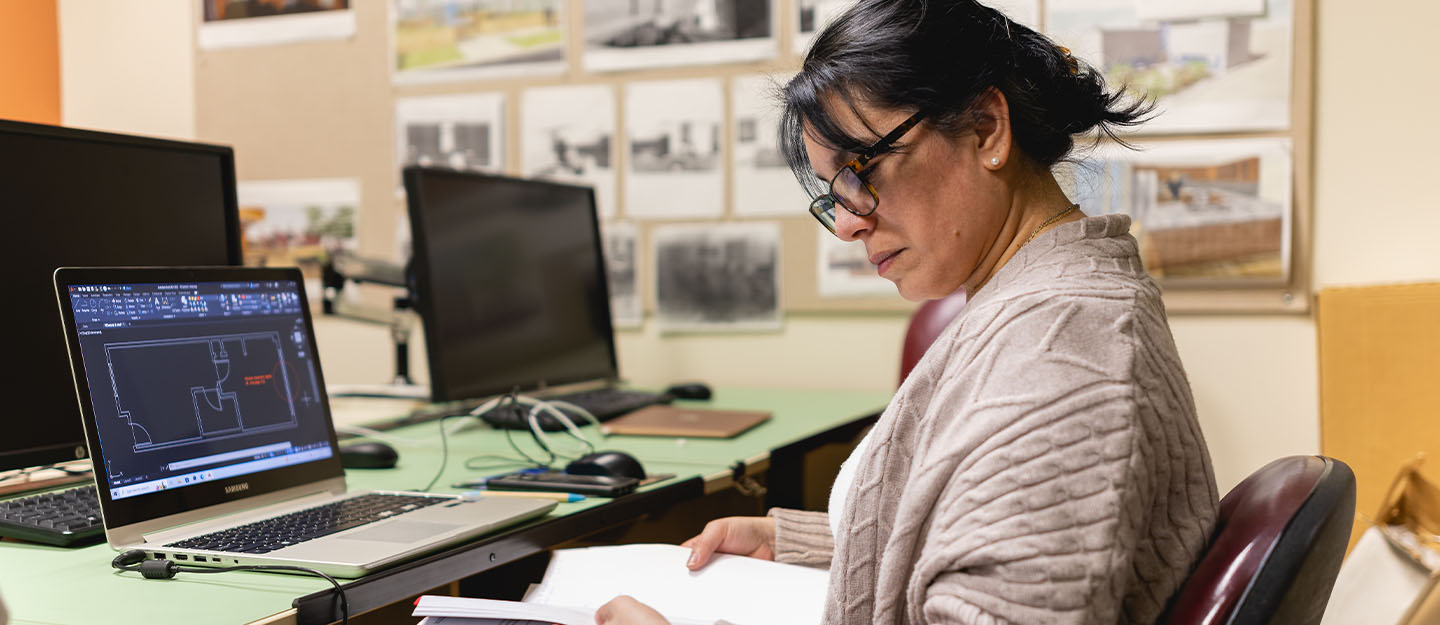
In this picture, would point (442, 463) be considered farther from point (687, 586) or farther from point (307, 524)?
point (687, 586)

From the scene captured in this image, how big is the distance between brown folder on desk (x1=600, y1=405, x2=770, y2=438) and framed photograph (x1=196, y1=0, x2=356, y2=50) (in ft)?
4.93

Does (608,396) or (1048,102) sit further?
(608,396)

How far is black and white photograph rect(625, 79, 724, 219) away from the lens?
2600 mm

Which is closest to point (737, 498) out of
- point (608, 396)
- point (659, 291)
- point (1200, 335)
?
point (608, 396)

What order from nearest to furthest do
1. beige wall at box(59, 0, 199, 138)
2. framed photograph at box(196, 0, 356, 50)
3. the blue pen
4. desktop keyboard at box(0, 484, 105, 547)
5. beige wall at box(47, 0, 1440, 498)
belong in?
1. desktop keyboard at box(0, 484, 105, 547)
2. the blue pen
3. beige wall at box(47, 0, 1440, 498)
4. framed photograph at box(196, 0, 356, 50)
5. beige wall at box(59, 0, 199, 138)

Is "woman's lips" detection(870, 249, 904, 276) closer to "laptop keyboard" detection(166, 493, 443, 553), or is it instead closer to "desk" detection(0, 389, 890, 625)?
"desk" detection(0, 389, 890, 625)

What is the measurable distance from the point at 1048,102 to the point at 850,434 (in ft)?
3.93

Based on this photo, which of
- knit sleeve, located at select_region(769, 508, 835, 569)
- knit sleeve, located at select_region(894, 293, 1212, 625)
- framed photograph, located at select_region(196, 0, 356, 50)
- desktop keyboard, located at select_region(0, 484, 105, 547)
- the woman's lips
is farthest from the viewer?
framed photograph, located at select_region(196, 0, 356, 50)

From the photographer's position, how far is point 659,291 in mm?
2660

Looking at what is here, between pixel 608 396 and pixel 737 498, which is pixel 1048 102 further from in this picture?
pixel 608 396

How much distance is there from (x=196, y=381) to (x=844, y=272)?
1581mm

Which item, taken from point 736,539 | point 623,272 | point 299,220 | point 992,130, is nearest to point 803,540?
point 736,539

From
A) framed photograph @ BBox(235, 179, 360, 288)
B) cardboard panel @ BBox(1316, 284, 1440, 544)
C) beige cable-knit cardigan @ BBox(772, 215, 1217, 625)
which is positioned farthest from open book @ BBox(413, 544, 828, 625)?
framed photograph @ BBox(235, 179, 360, 288)

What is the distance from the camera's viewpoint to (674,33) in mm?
2611
